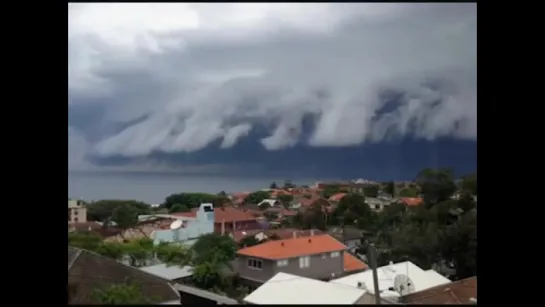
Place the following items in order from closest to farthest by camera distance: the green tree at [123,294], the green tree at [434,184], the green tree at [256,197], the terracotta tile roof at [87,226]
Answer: the terracotta tile roof at [87,226]
the green tree at [123,294]
the green tree at [256,197]
the green tree at [434,184]

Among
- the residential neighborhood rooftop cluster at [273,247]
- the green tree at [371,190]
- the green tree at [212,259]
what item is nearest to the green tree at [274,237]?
the residential neighborhood rooftop cluster at [273,247]

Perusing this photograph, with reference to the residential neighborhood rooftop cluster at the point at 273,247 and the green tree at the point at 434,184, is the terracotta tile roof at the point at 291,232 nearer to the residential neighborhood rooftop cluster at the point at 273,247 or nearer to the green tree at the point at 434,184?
→ the residential neighborhood rooftop cluster at the point at 273,247

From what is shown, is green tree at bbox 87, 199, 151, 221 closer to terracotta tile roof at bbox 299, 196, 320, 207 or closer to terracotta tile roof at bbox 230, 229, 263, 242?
terracotta tile roof at bbox 230, 229, 263, 242

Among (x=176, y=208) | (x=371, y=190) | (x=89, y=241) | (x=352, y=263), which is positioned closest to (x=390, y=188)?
(x=371, y=190)
